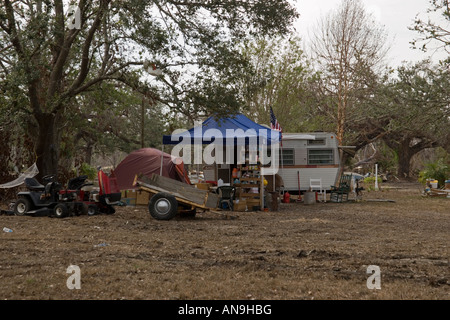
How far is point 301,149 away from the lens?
20.6 metres

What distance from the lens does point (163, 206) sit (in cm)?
1272

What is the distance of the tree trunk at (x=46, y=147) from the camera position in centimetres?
1580

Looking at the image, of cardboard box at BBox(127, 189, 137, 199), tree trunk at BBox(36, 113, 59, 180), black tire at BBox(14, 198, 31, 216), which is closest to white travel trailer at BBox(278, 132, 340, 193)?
cardboard box at BBox(127, 189, 137, 199)

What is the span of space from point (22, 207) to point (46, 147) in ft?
11.1

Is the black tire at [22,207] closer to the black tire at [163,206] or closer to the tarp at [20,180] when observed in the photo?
the tarp at [20,180]

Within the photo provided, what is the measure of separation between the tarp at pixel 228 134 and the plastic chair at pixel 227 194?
1487 millimetres

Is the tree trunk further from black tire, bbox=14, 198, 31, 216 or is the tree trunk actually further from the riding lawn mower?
black tire, bbox=14, 198, 31, 216

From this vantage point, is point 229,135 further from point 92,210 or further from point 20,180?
point 20,180

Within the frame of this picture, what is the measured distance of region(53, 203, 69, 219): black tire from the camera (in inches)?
495

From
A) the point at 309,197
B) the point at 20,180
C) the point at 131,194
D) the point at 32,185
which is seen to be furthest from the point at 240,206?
the point at 20,180

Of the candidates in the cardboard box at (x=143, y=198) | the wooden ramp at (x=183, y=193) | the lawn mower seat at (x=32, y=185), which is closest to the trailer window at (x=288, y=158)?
the cardboard box at (x=143, y=198)

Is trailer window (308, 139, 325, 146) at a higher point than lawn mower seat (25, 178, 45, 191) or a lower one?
higher

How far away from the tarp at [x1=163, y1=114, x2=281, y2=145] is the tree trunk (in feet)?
11.6

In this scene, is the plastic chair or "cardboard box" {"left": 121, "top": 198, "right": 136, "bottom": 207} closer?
the plastic chair
